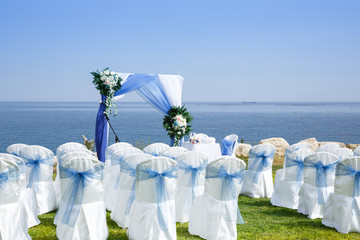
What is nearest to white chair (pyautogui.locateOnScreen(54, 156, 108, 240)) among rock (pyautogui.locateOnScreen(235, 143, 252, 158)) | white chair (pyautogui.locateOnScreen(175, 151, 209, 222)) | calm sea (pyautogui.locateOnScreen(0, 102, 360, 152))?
white chair (pyautogui.locateOnScreen(175, 151, 209, 222))

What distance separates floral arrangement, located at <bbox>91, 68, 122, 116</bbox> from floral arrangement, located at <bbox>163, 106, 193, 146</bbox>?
5.12 feet

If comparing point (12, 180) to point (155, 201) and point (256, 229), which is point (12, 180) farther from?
point (256, 229)

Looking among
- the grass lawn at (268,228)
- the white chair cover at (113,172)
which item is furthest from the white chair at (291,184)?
the white chair cover at (113,172)

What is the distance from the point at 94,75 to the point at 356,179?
22.3 ft

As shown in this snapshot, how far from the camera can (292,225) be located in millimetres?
6180

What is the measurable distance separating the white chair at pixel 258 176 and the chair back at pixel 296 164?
0.78m

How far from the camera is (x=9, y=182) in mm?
4684

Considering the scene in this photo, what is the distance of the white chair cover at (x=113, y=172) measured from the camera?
6372 millimetres

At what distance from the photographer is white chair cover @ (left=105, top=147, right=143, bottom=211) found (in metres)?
6.37

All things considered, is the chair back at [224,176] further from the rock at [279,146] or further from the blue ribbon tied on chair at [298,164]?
the rock at [279,146]

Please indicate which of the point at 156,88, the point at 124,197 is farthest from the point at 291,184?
the point at 156,88

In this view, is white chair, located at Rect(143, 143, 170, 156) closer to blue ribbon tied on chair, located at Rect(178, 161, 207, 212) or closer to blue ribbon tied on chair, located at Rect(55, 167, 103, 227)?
blue ribbon tied on chair, located at Rect(178, 161, 207, 212)

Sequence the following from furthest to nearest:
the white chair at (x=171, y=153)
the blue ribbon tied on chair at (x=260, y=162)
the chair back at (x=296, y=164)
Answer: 1. the blue ribbon tied on chair at (x=260, y=162)
2. the chair back at (x=296, y=164)
3. the white chair at (x=171, y=153)

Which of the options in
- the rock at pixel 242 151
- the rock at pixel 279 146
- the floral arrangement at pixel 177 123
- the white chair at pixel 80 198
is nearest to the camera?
the white chair at pixel 80 198
